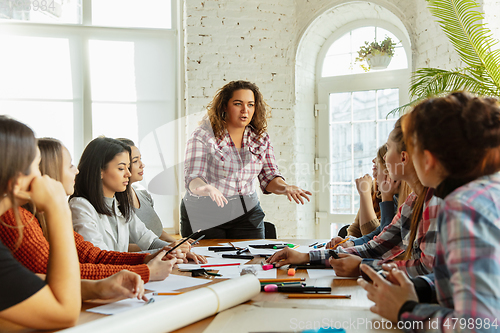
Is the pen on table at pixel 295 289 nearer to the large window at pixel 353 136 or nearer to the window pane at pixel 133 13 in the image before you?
the large window at pixel 353 136

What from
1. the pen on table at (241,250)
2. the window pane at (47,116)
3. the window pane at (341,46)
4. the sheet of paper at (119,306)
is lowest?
the pen on table at (241,250)

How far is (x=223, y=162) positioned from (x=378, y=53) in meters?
2.27

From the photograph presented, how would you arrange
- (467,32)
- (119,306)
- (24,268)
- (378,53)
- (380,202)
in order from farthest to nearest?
(378,53) < (467,32) < (380,202) < (119,306) < (24,268)

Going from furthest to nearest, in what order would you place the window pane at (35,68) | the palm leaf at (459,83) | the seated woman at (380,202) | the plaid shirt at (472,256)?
the window pane at (35,68), the palm leaf at (459,83), the seated woman at (380,202), the plaid shirt at (472,256)

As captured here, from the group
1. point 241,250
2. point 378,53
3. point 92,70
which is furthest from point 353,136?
point 241,250

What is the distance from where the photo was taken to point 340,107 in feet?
14.0

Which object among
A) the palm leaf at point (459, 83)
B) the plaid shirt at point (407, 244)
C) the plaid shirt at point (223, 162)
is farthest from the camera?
the palm leaf at point (459, 83)

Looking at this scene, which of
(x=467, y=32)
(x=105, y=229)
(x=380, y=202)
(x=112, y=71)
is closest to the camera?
(x=105, y=229)

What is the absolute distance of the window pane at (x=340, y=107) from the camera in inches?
167

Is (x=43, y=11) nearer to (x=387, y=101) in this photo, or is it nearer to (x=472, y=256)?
(x=387, y=101)

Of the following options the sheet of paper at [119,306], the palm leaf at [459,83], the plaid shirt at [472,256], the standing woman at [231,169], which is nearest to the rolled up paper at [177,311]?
A: the sheet of paper at [119,306]

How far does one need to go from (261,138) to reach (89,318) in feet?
5.77

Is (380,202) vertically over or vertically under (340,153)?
under

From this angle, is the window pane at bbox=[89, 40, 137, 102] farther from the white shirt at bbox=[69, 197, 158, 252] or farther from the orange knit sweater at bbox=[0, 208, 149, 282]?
the orange knit sweater at bbox=[0, 208, 149, 282]
